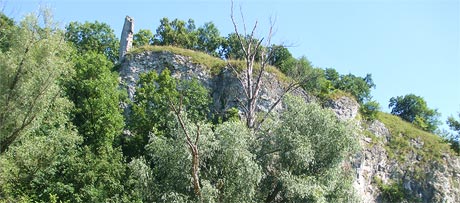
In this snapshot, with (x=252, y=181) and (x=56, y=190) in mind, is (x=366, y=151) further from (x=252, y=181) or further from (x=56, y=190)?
(x=56, y=190)

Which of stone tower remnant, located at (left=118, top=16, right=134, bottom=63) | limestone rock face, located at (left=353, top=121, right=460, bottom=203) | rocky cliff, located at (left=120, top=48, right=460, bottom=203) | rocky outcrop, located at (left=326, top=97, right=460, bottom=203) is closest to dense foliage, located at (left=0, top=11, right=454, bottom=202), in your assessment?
rocky cliff, located at (left=120, top=48, right=460, bottom=203)

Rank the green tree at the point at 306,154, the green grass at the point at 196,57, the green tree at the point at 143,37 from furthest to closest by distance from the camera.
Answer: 1. the green tree at the point at 143,37
2. the green grass at the point at 196,57
3. the green tree at the point at 306,154

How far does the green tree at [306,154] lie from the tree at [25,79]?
769 centimetres

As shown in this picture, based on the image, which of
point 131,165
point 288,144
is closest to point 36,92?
point 131,165

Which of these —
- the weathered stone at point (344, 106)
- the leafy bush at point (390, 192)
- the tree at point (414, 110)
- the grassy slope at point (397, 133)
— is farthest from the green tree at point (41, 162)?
the tree at point (414, 110)

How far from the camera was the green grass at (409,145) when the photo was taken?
113 feet

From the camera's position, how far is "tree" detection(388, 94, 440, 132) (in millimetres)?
49969

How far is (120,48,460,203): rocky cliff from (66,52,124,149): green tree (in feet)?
11.6

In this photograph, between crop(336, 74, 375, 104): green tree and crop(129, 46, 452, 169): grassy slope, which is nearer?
crop(129, 46, 452, 169): grassy slope

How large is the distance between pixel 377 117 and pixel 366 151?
197 inches

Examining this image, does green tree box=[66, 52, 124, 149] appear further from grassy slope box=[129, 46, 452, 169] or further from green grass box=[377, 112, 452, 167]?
green grass box=[377, 112, 452, 167]

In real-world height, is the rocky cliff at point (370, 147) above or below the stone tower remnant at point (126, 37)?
below

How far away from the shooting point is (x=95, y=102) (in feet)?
81.7

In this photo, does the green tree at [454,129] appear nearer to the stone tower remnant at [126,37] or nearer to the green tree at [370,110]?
the green tree at [370,110]
